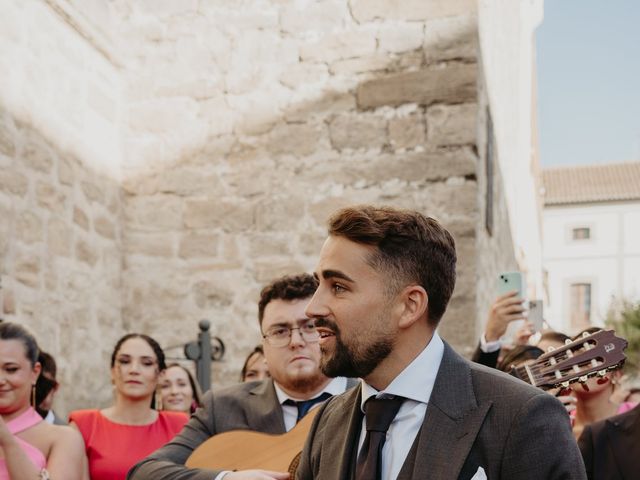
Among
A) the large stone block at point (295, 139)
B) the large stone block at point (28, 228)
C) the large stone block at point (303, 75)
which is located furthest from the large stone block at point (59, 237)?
the large stone block at point (303, 75)

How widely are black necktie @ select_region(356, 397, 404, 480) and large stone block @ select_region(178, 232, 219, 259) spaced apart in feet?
15.4

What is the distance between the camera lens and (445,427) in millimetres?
1856

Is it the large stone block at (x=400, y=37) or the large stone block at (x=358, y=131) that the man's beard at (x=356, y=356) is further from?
the large stone block at (x=400, y=37)

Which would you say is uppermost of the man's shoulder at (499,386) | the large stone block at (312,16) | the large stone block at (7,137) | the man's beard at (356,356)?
the large stone block at (312,16)

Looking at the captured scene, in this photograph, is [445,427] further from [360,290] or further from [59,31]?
[59,31]

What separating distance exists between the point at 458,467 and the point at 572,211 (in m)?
44.7

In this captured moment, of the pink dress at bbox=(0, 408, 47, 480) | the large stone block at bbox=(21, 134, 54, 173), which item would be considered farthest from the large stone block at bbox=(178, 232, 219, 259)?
the pink dress at bbox=(0, 408, 47, 480)

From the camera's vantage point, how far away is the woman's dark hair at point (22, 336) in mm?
3742

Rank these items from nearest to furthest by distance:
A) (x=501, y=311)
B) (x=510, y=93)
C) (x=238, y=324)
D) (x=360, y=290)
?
(x=360, y=290) < (x=501, y=311) < (x=238, y=324) < (x=510, y=93)

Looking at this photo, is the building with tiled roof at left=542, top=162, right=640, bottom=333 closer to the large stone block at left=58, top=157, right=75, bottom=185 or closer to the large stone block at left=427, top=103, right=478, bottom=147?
the large stone block at left=427, top=103, right=478, bottom=147

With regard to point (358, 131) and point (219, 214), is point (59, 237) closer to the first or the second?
point (219, 214)

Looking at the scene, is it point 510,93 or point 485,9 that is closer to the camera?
point 485,9

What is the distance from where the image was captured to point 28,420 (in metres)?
3.73

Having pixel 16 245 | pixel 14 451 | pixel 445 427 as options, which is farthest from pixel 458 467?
pixel 16 245
